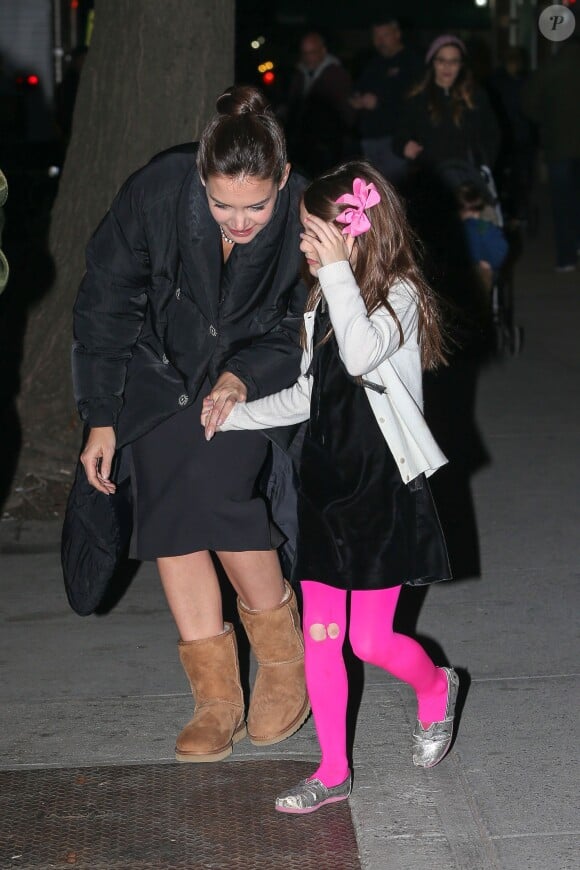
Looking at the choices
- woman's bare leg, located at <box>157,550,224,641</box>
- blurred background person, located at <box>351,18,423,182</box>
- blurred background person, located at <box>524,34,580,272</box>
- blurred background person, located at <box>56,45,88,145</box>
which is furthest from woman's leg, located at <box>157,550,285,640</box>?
blurred background person, located at <box>56,45,88,145</box>

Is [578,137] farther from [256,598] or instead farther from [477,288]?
[256,598]

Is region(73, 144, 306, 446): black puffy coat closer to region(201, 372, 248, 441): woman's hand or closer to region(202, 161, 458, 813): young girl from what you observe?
region(201, 372, 248, 441): woman's hand

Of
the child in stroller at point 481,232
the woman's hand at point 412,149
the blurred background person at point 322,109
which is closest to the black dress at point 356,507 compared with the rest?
the child in stroller at point 481,232

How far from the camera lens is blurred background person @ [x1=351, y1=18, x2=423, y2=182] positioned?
11508mm

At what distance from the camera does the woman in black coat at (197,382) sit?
361 cm

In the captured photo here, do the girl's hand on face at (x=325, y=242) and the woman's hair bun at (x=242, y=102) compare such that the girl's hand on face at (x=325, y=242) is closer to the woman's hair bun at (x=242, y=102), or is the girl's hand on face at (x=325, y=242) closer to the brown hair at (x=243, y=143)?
the brown hair at (x=243, y=143)

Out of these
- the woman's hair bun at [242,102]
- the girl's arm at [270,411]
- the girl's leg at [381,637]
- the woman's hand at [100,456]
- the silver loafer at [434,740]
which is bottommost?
the silver loafer at [434,740]

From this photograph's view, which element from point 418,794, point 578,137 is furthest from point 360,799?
point 578,137

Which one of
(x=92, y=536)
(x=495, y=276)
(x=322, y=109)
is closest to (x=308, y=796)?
(x=92, y=536)

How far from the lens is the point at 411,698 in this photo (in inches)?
163

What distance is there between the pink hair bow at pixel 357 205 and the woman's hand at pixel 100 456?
36.3 inches

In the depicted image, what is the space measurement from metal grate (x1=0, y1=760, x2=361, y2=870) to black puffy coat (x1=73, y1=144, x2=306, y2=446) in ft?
3.02

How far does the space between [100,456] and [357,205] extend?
3.37 ft

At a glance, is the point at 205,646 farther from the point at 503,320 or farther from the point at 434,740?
the point at 503,320
